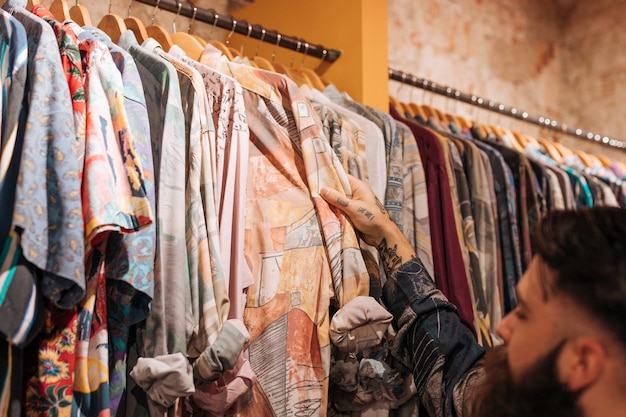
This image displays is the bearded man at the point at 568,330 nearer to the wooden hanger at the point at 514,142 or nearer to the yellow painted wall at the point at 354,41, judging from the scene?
the yellow painted wall at the point at 354,41

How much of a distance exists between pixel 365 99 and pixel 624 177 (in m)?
1.20

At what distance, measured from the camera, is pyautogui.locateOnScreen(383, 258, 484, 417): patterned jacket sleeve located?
1.23 meters

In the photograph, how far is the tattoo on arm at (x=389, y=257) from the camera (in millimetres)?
1382

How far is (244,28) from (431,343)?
929 mm

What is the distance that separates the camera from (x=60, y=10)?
1.46 meters

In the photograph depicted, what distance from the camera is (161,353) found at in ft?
3.75

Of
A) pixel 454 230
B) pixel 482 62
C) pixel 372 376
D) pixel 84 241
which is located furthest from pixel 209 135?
pixel 482 62

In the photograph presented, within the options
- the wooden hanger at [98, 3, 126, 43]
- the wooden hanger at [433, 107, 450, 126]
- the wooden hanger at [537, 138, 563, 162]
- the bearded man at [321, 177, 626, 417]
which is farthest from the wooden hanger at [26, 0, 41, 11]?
the wooden hanger at [537, 138, 563, 162]

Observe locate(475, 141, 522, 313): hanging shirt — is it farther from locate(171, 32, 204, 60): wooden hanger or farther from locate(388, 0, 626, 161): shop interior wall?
locate(388, 0, 626, 161): shop interior wall

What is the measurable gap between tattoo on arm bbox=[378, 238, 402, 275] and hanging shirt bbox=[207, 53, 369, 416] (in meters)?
0.04

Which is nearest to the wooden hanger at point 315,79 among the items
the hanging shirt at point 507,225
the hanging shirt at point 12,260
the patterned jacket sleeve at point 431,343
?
the hanging shirt at point 507,225

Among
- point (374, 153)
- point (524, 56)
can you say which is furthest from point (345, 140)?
point (524, 56)

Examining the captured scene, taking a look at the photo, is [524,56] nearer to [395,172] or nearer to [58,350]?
[395,172]

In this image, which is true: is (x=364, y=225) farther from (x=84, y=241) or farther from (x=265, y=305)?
(x=84, y=241)
